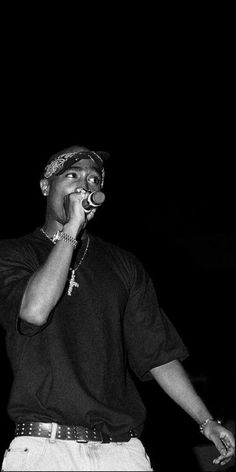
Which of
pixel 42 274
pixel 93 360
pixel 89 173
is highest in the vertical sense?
pixel 89 173

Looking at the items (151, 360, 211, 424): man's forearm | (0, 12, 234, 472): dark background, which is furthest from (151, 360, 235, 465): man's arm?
(0, 12, 234, 472): dark background

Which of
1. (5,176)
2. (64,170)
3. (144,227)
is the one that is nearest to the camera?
(64,170)

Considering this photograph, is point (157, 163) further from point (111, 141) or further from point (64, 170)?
point (64, 170)

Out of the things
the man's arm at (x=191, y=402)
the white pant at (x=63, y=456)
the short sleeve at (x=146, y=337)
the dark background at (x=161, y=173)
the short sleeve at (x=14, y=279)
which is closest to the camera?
the white pant at (x=63, y=456)

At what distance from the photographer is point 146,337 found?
2.00 metres

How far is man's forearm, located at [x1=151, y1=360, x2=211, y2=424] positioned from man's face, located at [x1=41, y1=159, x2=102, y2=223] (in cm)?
66

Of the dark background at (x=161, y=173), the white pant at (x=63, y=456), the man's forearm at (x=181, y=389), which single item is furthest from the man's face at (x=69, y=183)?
the dark background at (x=161, y=173)

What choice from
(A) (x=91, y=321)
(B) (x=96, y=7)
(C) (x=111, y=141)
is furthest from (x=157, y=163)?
(A) (x=91, y=321)

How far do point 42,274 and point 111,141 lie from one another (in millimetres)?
3444

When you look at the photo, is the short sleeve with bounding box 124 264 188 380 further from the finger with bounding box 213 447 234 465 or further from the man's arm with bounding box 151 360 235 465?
the finger with bounding box 213 447 234 465

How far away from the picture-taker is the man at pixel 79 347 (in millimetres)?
1616

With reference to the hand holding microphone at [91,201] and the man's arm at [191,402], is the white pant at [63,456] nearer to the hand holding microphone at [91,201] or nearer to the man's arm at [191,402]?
the man's arm at [191,402]

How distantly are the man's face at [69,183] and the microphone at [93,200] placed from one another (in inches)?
8.9

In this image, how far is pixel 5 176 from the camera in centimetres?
524
